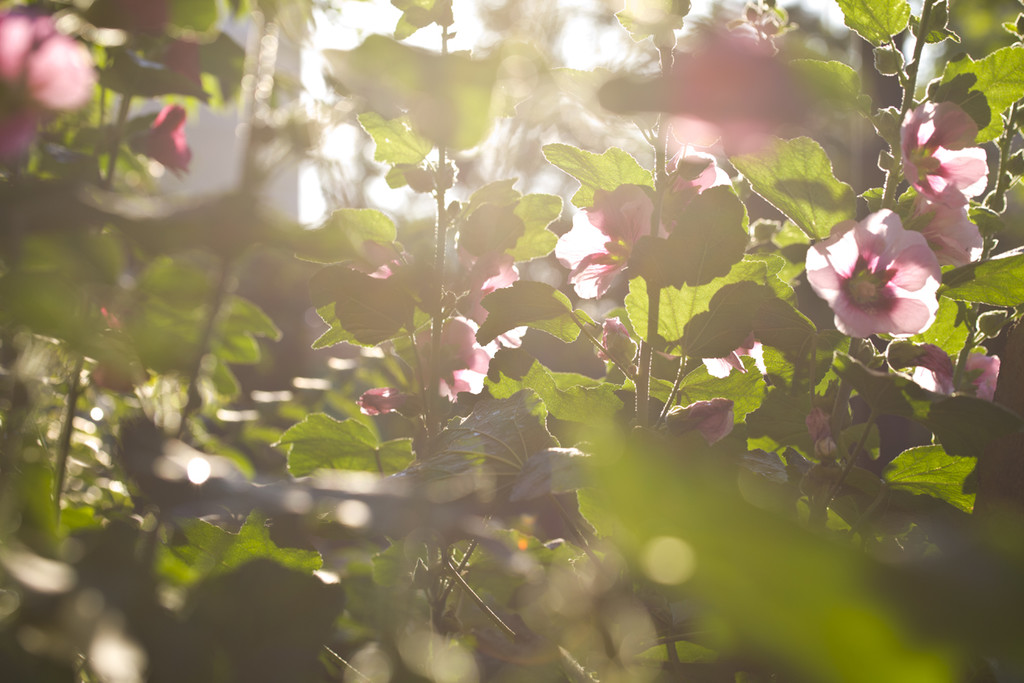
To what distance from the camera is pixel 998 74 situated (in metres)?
0.76

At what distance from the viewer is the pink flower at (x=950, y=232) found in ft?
2.37

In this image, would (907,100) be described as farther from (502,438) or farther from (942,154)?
(502,438)

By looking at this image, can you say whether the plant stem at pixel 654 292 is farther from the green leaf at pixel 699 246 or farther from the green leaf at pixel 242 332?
the green leaf at pixel 242 332

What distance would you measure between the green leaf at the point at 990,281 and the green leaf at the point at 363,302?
579 millimetres

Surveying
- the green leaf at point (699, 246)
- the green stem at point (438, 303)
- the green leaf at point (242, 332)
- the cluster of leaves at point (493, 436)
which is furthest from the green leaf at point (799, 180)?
the green leaf at point (242, 332)

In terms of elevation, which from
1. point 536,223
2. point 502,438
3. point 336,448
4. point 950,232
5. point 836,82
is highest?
point 836,82

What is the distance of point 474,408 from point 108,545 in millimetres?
480

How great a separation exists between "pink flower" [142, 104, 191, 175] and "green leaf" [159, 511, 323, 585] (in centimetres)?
67

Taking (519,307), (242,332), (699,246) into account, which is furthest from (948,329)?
(242,332)

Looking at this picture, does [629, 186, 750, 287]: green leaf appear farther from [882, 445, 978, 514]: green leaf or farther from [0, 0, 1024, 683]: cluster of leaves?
[882, 445, 978, 514]: green leaf

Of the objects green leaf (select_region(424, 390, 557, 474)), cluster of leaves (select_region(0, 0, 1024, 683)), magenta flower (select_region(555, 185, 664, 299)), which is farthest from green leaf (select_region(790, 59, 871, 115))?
green leaf (select_region(424, 390, 557, 474))

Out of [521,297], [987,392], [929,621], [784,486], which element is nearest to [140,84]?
[521,297]

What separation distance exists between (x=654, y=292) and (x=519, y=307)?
0.15 metres

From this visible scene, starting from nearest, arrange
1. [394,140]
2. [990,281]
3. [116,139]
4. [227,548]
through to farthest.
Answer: [227,548], [990,281], [394,140], [116,139]
